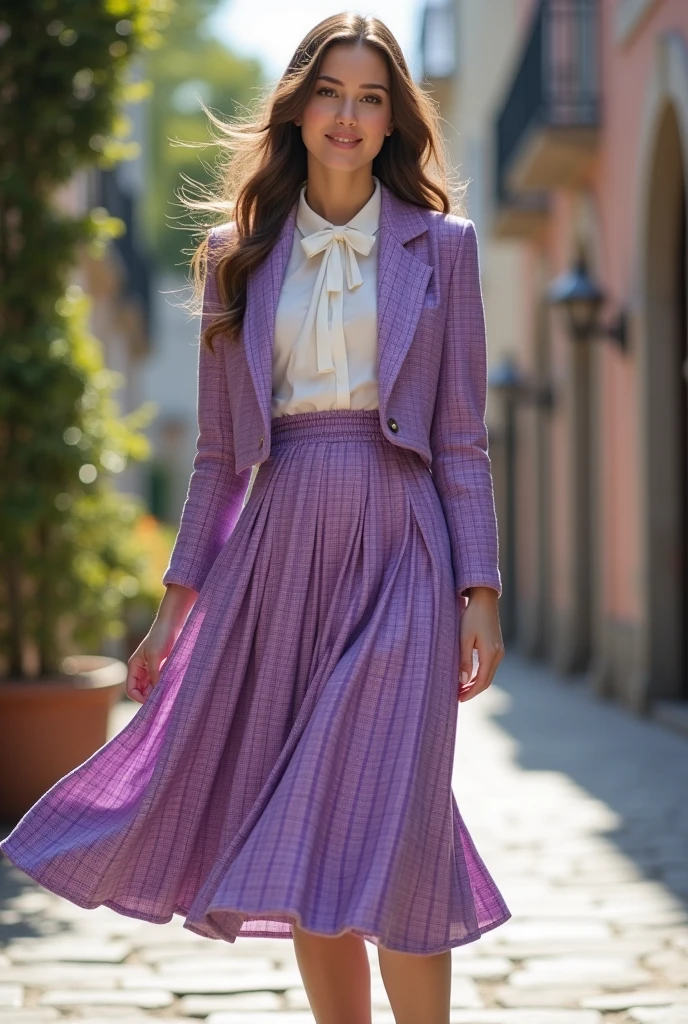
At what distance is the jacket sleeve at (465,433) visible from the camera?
9.59 ft

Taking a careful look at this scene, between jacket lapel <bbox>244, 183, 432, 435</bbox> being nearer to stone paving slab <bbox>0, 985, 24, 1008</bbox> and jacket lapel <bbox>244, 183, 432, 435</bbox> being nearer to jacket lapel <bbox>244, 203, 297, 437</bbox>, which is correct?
jacket lapel <bbox>244, 203, 297, 437</bbox>

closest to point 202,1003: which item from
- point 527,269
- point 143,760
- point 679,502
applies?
point 143,760

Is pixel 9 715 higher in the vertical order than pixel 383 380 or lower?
lower

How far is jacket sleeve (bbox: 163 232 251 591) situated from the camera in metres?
3.16

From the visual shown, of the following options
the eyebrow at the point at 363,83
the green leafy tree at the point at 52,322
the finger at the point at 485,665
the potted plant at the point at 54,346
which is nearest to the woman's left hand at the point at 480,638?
the finger at the point at 485,665

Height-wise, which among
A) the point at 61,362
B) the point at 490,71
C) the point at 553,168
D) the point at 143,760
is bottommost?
the point at 143,760

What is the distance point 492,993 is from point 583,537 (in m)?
9.89

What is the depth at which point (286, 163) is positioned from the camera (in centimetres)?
321

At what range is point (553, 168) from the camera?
12742 millimetres

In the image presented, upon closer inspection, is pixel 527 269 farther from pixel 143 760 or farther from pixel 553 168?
pixel 143 760

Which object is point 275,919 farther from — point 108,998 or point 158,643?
point 108,998

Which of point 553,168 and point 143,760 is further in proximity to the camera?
point 553,168

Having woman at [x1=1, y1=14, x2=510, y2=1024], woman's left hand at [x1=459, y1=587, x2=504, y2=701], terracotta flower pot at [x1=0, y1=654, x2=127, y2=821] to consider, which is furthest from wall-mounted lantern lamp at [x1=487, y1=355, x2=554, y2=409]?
woman's left hand at [x1=459, y1=587, x2=504, y2=701]

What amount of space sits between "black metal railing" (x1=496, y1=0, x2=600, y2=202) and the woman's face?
930 centimetres
